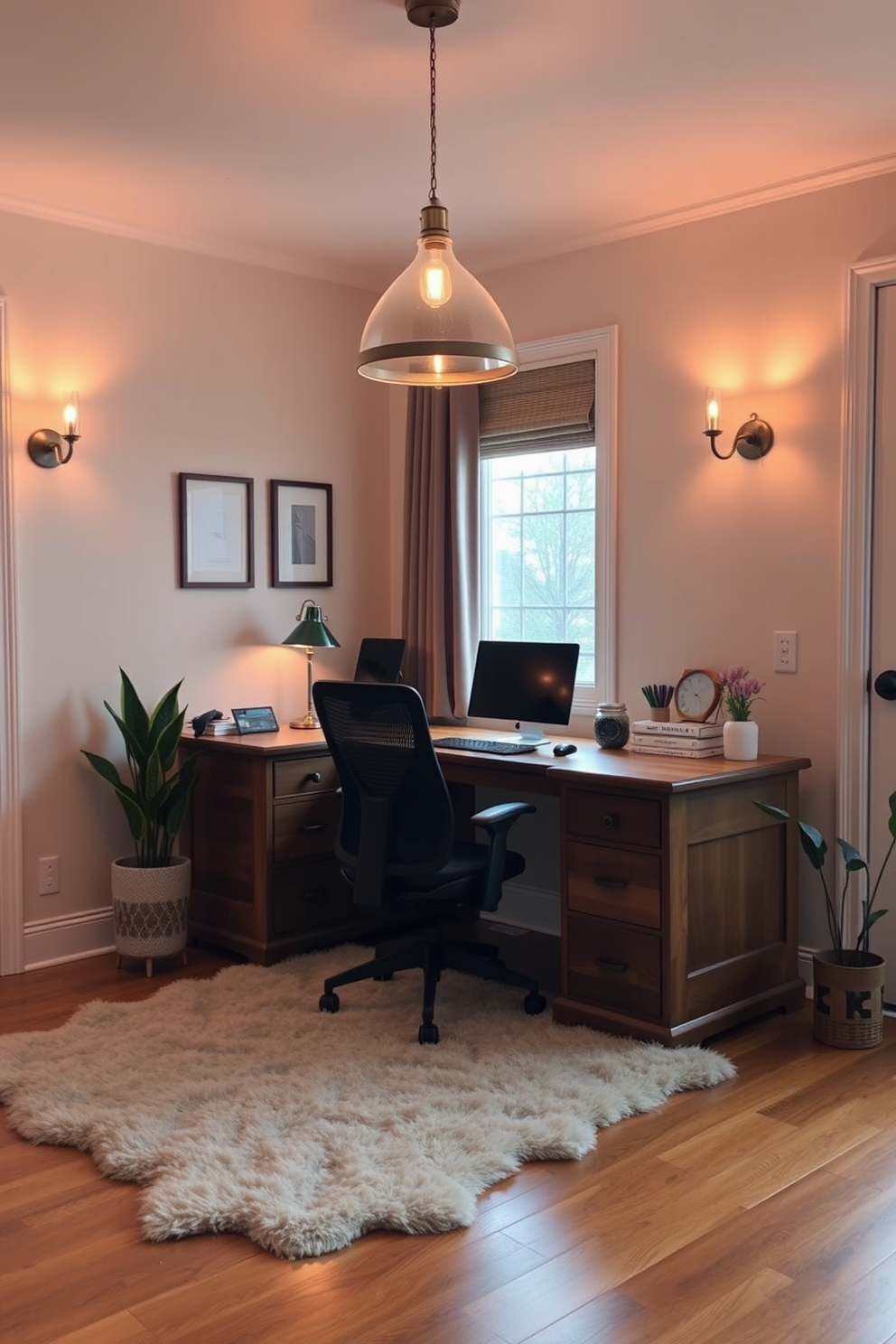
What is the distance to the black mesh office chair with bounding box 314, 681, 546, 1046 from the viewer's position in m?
3.25

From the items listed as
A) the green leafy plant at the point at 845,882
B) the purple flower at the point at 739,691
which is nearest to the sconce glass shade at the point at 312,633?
the purple flower at the point at 739,691

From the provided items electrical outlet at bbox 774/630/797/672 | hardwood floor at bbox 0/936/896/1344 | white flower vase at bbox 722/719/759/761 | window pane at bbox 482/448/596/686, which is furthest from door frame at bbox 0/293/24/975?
electrical outlet at bbox 774/630/797/672

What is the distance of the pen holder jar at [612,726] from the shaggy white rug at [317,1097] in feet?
2.78

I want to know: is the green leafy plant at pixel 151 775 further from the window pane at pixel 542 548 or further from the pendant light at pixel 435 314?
the pendant light at pixel 435 314

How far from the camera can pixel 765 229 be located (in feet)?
12.2

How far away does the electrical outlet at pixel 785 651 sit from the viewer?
145 inches

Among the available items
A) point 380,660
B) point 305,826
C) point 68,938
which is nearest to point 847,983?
point 305,826

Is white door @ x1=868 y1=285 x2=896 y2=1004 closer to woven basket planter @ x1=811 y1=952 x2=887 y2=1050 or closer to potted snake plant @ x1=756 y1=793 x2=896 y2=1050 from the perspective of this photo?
potted snake plant @ x1=756 y1=793 x2=896 y2=1050

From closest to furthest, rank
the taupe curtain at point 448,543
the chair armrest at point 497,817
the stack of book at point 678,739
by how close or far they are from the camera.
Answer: the chair armrest at point 497,817, the stack of book at point 678,739, the taupe curtain at point 448,543

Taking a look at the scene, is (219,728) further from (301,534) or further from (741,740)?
(741,740)

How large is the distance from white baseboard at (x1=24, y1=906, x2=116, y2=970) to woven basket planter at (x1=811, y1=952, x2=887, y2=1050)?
7.78 feet

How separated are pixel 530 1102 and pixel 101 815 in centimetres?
200

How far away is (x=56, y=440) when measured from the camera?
3.89m

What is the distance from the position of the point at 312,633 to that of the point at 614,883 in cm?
166
